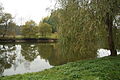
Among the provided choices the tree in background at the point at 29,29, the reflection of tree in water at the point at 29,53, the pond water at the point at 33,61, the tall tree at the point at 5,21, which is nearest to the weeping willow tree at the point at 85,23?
the pond water at the point at 33,61

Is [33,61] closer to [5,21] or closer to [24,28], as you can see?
[5,21]

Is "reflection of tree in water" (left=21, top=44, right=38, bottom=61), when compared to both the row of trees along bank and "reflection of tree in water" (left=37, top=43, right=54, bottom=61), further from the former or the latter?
the row of trees along bank

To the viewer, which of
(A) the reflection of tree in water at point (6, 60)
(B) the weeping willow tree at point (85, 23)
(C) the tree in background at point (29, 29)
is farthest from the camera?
(C) the tree in background at point (29, 29)

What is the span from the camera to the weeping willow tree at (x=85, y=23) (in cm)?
863

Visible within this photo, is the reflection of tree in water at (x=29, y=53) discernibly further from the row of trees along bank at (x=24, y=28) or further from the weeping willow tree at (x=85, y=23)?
the row of trees along bank at (x=24, y=28)

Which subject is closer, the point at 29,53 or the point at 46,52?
the point at 29,53

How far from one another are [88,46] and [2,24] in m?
35.9

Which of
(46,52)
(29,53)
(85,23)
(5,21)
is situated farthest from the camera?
(5,21)

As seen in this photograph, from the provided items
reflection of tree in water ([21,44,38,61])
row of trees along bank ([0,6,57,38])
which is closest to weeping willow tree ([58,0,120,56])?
reflection of tree in water ([21,44,38,61])

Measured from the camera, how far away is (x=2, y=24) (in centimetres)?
4216

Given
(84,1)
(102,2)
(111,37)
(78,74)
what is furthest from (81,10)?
(78,74)

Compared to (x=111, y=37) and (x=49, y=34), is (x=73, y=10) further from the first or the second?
(x=49, y=34)

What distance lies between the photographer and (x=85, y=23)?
9195mm

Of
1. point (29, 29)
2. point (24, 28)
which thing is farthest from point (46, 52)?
point (24, 28)
